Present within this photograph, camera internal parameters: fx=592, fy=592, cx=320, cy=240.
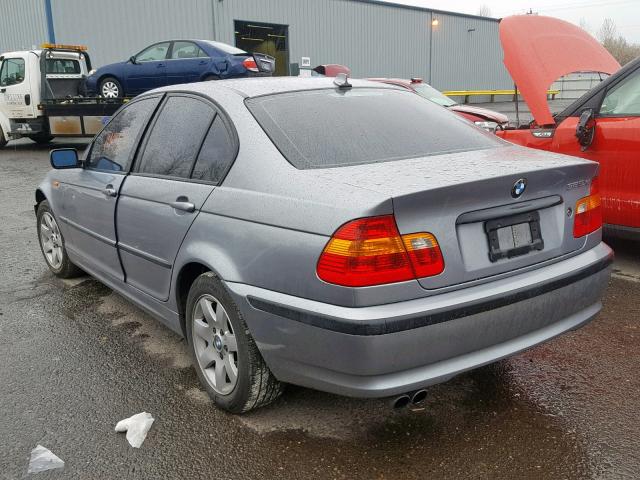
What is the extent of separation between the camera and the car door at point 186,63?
13.1 m

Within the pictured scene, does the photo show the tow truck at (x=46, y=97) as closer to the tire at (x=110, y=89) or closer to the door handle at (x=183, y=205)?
the tire at (x=110, y=89)

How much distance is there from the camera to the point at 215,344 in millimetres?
2822

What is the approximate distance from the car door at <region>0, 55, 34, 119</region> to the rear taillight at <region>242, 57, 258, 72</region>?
584 centimetres

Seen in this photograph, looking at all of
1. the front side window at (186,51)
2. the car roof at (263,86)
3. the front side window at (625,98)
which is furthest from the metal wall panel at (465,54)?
the car roof at (263,86)

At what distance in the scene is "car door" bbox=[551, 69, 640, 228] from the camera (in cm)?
449

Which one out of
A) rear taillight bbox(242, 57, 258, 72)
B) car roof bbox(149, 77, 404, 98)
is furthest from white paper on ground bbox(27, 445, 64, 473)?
rear taillight bbox(242, 57, 258, 72)

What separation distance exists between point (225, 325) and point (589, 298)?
5.53ft

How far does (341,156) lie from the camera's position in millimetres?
2664

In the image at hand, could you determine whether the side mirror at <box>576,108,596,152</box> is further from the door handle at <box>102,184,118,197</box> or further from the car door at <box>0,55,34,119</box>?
the car door at <box>0,55,34,119</box>

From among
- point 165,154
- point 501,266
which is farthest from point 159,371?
point 501,266

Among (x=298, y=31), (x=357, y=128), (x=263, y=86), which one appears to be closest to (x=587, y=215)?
(x=357, y=128)

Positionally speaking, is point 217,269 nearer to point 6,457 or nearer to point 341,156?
point 341,156

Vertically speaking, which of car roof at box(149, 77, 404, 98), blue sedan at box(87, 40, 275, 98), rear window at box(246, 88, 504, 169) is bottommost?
rear window at box(246, 88, 504, 169)

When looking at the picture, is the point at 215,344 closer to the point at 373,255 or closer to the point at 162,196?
the point at 162,196
